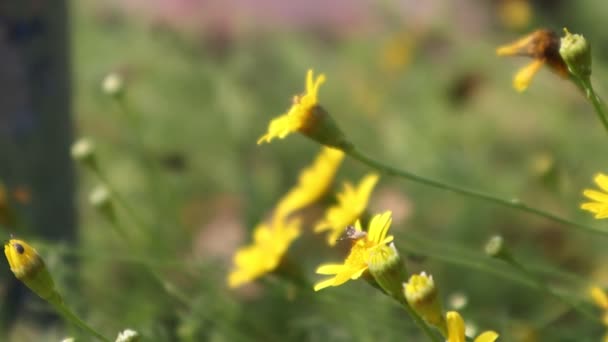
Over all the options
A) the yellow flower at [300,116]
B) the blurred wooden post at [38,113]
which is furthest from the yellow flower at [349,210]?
the blurred wooden post at [38,113]

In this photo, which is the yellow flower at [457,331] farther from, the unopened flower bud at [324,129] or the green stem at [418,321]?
the unopened flower bud at [324,129]

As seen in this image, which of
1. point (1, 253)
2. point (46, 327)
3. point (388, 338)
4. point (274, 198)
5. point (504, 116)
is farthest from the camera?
point (504, 116)

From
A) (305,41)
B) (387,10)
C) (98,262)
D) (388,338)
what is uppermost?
(305,41)

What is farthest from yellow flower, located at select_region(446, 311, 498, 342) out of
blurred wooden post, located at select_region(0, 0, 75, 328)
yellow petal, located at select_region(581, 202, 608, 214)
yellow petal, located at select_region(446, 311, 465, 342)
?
blurred wooden post, located at select_region(0, 0, 75, 328)

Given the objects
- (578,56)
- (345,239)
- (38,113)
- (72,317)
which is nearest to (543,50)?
(578,56)

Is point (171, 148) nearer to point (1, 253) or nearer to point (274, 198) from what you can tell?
point (274, 198)

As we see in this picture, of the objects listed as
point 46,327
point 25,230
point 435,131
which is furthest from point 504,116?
point 25,230
